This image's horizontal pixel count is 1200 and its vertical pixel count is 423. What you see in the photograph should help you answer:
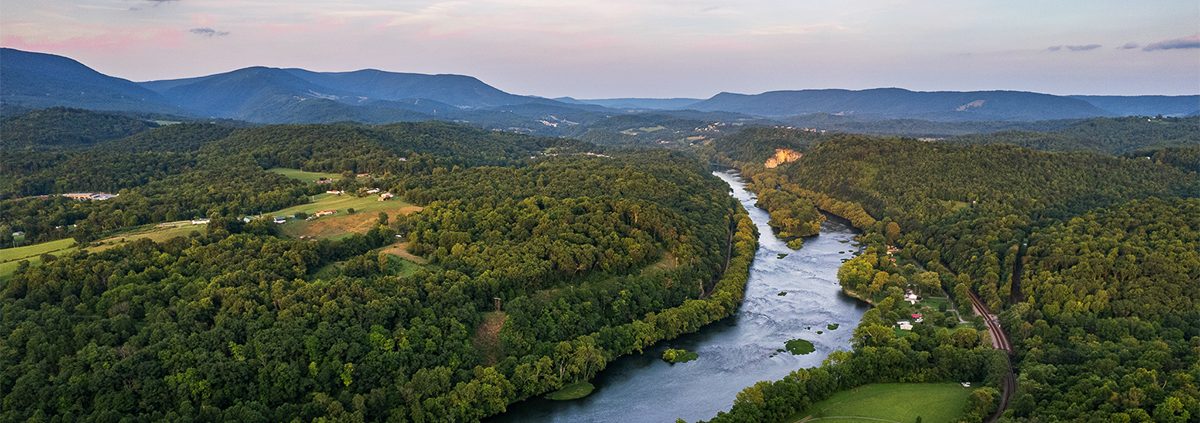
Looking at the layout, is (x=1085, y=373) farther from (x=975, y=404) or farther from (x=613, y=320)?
(x=613, y=320)

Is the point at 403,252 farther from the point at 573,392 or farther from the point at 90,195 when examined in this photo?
the point at 90,195

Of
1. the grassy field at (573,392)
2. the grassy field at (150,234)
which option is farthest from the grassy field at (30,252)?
the grassy field at (573,392)

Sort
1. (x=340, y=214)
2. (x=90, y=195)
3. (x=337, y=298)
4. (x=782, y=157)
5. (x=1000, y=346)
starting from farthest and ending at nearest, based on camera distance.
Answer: (x=782, y=157), (x=90, y=195), (x=340, y=214), (x=1000, y=346), (x=337, y=298)

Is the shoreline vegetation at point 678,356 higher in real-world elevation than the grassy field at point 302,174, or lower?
lower

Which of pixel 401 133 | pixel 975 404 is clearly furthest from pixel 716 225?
pixel 401 133

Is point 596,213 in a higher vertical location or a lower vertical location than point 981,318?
higher

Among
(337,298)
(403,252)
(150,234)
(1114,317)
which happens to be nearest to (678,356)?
(337,298)

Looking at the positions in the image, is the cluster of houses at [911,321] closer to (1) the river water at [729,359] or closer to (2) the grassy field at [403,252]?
(1) the river water at [729,359]
